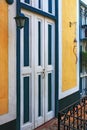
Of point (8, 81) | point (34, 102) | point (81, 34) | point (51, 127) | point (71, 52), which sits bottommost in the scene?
point (51, 127)

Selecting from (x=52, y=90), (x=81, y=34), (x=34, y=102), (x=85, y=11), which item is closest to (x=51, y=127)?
(x=34, y=102)

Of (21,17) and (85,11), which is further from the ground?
(85,11)

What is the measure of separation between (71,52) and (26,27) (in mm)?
3016

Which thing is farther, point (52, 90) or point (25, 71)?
point (52, 90)

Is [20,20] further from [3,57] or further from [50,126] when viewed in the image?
[50,126]

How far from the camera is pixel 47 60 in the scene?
7230 millimetres

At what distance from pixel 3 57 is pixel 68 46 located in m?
3.71

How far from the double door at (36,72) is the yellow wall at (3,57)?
653 mm

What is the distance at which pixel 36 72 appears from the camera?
6617 mm

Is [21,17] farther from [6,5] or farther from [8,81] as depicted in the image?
[8,81]

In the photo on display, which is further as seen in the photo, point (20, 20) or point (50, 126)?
point (50, 126)

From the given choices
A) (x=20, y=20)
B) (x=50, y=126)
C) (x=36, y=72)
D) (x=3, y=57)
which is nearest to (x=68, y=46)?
(x=36, y=72)

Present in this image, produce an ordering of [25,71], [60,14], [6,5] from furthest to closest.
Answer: [60,14]
[25,71]
[6,5]

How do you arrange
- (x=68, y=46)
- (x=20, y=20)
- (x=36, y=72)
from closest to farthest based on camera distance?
1. (x=20, y=20)
2. (x=36, y=72)
3. (x=68, y=46)
